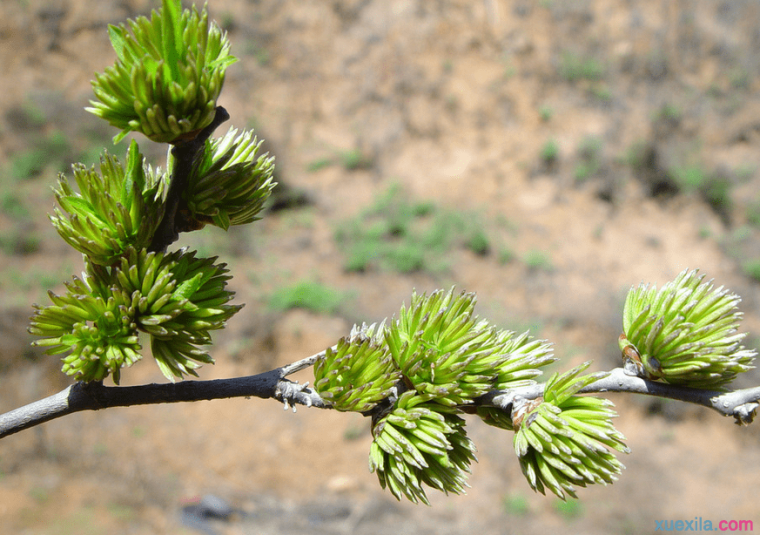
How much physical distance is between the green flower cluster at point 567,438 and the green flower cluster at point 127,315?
0.54m

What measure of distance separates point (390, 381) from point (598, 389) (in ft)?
1.24

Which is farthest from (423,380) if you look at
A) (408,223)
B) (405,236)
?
(408,223)

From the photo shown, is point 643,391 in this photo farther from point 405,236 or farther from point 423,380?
point 405,236

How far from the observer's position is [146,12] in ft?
29.4

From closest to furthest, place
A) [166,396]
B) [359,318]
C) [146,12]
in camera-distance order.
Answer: [166,396] → [359,318] → [146,12]

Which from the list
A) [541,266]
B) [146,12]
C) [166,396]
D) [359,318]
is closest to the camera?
[166,396]

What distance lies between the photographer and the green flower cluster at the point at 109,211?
0.79 metres

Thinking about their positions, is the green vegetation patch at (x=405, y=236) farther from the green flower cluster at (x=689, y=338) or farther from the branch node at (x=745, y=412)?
the branch node at (x=745, y=412)

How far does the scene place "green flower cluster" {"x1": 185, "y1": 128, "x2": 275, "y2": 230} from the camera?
0.84 meters

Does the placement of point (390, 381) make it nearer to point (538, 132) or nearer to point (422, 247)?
point (422, 247)

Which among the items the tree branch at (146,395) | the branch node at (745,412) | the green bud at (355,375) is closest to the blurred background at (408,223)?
the tree branch at (146,395)

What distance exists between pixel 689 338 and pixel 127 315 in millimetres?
966

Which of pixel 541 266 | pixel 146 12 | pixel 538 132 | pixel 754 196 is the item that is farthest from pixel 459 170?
pixel 146 12

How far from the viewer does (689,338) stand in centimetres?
91
